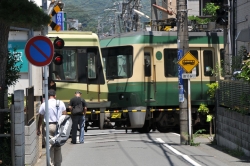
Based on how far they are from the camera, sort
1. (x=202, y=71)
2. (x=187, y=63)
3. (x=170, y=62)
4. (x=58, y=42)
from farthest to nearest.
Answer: (x=202, y=71) → (x=170, y=62) → (x=187, y=63) → (x=58, y=42)

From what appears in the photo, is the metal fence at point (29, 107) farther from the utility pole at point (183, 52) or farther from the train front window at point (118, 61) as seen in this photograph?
the train front window at point (118, 61)

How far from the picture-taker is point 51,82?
2098 centimetres

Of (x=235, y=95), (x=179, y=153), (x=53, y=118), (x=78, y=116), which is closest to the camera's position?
(x=53, y=118)

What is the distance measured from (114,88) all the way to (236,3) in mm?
8192

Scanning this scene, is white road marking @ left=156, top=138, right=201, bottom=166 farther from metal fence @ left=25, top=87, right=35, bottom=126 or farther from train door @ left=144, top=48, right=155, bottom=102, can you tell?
metal fence @ left=25, top=87, right=35, bottom=126

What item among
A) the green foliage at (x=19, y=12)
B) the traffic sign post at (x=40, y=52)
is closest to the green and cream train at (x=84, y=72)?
the traffic sign post at (x=40, y=52)

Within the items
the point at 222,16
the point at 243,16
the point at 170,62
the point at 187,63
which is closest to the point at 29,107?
the point at 187,63

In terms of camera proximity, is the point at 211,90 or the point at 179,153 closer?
the point at 179,153

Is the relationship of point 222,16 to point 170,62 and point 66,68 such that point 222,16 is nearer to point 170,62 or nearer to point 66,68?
point 170,62

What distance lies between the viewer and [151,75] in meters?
23.7

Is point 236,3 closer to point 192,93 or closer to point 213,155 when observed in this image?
point 192,93

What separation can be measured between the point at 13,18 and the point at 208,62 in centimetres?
1356

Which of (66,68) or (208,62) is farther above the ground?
(208,62)


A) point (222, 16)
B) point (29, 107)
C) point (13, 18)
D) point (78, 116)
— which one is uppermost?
point (222, 16)
